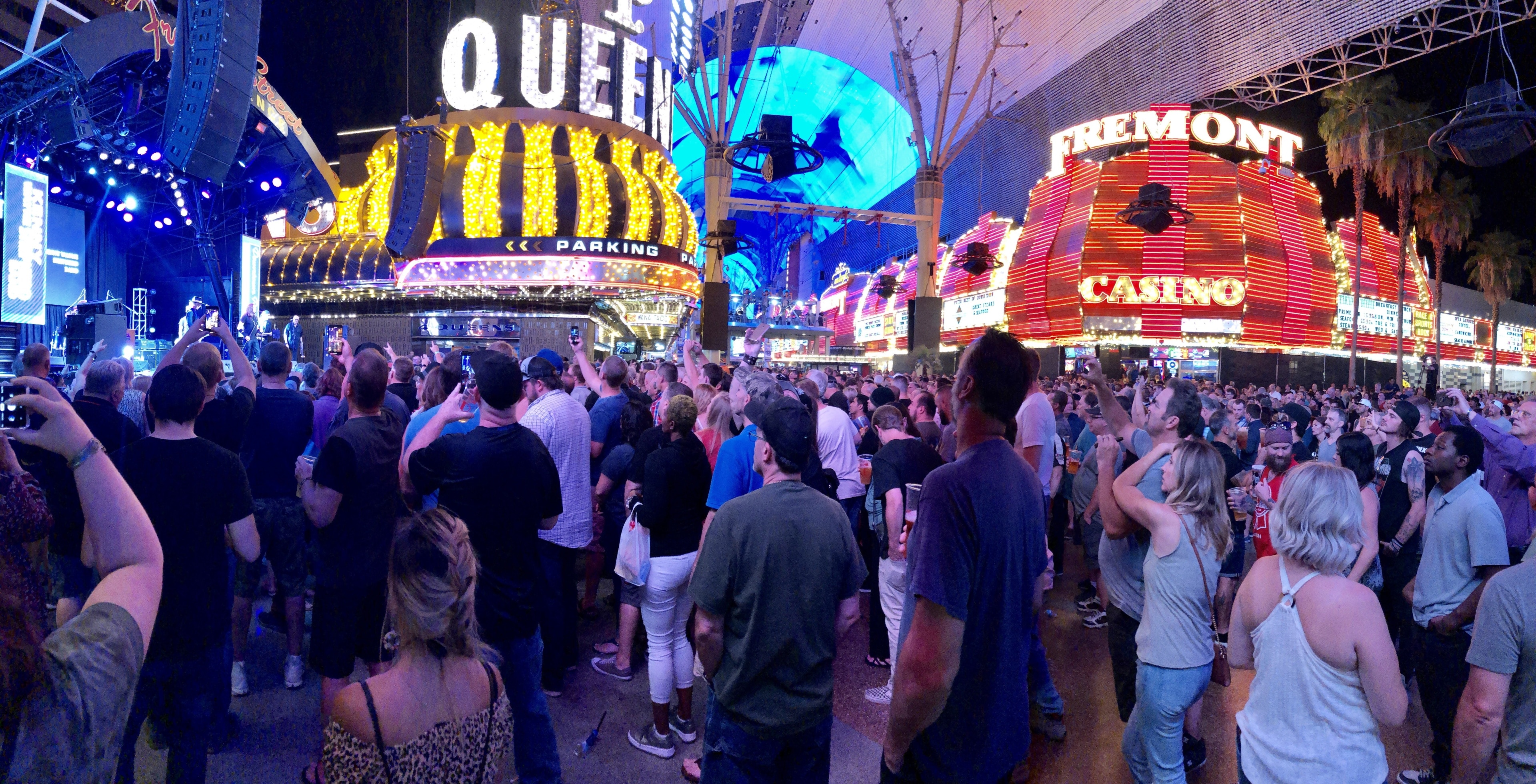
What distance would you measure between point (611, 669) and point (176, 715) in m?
2.68

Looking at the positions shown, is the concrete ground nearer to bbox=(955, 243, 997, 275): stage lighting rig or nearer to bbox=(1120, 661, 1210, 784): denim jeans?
bbox=(1120, 661, 1210, 784): denim jeans

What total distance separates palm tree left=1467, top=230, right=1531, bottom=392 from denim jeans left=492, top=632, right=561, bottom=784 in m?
45.7

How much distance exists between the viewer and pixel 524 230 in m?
23.7

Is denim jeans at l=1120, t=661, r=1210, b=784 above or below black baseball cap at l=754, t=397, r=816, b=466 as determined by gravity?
→ below

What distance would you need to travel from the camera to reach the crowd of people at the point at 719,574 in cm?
189

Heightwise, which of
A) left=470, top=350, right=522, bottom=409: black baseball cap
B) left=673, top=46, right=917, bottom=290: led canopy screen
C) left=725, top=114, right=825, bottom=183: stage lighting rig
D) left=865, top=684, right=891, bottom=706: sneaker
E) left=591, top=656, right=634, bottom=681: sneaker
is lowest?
left=865, top=684, right=891, bottom=706: sneaker

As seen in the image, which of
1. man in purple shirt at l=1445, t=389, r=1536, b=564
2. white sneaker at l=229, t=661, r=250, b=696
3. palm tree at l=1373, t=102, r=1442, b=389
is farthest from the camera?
palm tree at l=1373, t=102, r=1442, b=389

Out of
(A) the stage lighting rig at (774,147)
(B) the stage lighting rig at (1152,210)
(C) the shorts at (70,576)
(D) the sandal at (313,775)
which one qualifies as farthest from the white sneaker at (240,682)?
(B) the stage lighting rig at (1152,210)

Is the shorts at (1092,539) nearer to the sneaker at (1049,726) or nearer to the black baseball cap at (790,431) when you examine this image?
the sneaker at (1049,726)

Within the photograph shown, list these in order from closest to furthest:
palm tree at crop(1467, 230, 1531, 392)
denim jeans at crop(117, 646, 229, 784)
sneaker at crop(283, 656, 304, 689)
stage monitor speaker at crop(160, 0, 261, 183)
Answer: denim jeans at crop(117, 646, 229, 784) → sneaker at crop(283, 656, 304, 689) → stage monitor speaker at crop(160, 0, 261, 183) → palm tree at crop(1467, 230, 1531, 392)

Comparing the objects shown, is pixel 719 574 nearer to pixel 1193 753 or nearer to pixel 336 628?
pixel 336 628

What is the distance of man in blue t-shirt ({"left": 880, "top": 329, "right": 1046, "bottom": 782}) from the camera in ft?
7.22

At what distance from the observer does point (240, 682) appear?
4.75m

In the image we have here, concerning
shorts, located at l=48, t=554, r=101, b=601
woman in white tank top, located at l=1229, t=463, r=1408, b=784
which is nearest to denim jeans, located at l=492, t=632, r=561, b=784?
shorts, located at l=48, t=554, r=101, b=601
